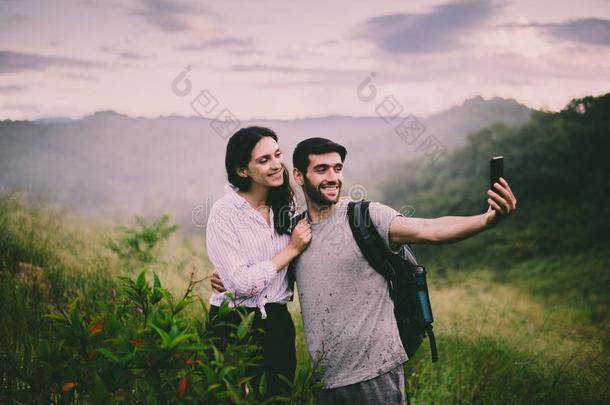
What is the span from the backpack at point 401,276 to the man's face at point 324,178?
0.14 meters

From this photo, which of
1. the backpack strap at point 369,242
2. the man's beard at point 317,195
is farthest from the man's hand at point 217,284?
the backpack strap at point 369,242

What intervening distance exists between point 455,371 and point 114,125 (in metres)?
14.8

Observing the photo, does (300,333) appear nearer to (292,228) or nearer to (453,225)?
(292,228)

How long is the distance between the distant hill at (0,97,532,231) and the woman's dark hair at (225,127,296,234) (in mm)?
6878

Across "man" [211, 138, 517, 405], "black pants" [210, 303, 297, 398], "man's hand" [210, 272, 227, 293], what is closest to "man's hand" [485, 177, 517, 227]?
"man" [211, 138, 517, 405]

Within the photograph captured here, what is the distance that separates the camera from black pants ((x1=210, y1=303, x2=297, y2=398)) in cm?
276

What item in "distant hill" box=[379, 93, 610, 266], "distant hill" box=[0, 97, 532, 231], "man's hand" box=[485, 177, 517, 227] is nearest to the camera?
"man's hand" box=[485, 177, 517, 227]

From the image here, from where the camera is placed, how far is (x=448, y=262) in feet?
56.9

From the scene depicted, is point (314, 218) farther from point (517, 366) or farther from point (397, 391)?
point (517, 366)

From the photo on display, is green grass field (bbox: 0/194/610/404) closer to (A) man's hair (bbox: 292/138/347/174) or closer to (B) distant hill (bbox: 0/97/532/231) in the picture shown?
(A) man's hair (bbox: 292/138/347/174)

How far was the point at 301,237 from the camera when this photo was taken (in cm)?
268

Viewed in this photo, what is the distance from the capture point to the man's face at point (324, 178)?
2.74m

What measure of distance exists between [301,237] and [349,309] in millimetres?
500

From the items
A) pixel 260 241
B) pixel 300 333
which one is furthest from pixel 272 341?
pixel 300 333
